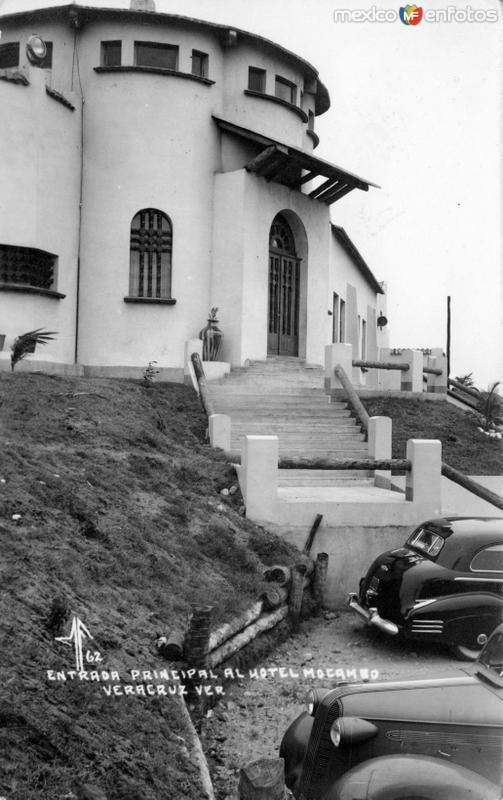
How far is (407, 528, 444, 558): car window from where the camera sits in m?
7.86

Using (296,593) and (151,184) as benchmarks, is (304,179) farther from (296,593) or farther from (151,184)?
(296,593)

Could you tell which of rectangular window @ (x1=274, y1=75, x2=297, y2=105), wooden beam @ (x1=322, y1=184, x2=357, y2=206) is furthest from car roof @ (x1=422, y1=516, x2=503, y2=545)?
rectangular window @ (x1=274, y1=75, x2=297, y2=105)

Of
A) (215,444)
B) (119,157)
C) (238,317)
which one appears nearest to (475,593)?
(215,444)

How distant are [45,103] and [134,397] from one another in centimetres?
740

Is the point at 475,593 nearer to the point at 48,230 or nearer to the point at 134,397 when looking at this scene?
the point at 134,397

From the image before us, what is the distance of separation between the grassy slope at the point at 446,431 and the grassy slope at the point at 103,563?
4.39 metres

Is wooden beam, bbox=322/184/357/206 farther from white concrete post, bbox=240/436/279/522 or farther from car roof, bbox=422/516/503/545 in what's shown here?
car roof, bbox=422/516/503/545

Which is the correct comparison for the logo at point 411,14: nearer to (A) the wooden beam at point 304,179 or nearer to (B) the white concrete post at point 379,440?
(B) the white concrete post at point 379,440

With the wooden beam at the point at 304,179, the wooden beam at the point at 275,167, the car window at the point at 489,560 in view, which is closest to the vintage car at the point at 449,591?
the car window at the point at 489,560

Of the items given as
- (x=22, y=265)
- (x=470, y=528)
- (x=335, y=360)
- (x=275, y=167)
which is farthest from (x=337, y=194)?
(x=470, y=528)

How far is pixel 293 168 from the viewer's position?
18797 mm

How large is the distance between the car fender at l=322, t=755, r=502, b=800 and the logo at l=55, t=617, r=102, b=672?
1.96 meters

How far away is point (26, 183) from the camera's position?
15602 millimetres

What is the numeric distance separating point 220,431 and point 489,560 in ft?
18.0
